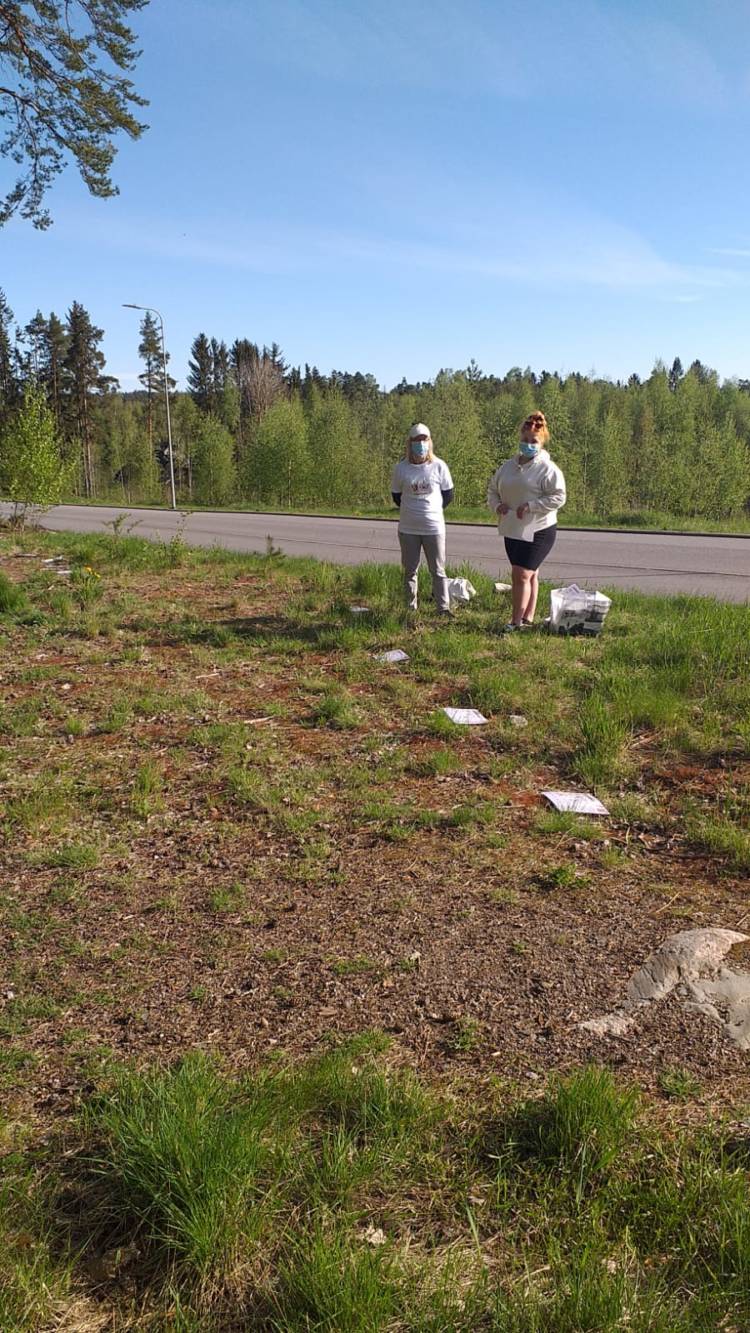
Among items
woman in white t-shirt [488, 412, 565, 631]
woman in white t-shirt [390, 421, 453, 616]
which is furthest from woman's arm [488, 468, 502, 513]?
woman in white t-shirt [390, 421, 453, 616]

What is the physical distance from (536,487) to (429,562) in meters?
1.31

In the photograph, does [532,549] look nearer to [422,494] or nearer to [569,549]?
[422,494]

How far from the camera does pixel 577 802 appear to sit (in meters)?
4.89

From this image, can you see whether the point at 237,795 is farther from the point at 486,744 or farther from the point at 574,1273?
the point at 574,1273

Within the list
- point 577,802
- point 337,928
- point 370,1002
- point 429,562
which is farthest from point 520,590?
point 370,1002

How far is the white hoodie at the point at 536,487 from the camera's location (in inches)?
301

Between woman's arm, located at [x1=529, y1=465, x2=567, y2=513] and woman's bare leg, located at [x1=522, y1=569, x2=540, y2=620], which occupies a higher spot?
woman's arm, located at [x1=529, y1=465, x2=567, y2=513]

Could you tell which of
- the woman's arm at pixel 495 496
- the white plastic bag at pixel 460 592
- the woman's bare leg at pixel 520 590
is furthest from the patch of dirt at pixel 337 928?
the white plastic bag at pixel 460 592

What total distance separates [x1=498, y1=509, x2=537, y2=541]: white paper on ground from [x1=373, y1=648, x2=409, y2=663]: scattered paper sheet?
1.37 m

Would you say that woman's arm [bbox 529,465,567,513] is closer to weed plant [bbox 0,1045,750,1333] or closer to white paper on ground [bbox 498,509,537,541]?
white paper on ground [bbox 498,509,537,541]

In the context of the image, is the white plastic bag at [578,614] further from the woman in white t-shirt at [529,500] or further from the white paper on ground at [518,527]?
the white paper on ground at [518,527]

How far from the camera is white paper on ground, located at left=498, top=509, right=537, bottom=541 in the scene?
7691 millimetres

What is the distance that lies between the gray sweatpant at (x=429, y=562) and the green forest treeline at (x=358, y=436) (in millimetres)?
29136

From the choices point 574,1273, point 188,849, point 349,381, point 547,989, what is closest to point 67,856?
point 188,849
